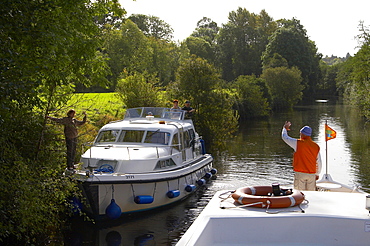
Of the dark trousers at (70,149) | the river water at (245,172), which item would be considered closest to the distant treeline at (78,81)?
the dark trousers at (70,149)

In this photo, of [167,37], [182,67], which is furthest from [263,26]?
[182,67]

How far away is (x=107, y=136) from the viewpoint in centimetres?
1648

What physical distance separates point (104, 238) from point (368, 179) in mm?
12568

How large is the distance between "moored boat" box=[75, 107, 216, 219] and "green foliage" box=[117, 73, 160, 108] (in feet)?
38.4

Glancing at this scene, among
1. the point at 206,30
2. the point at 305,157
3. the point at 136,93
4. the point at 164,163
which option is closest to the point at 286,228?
the point at 305,157

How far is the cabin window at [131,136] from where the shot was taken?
640 inches

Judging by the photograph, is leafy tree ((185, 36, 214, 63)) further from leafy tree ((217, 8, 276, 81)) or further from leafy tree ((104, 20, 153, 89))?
leafy tree ((104, 20, 153, 89))

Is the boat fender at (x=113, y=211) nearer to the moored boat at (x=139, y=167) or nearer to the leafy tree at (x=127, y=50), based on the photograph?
the moored boat at (x=139, y=167)

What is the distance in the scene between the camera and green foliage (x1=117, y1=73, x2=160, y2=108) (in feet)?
100.0

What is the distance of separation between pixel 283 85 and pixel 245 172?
4994 cm

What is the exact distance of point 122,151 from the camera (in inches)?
587

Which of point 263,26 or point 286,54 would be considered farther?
point 263,26

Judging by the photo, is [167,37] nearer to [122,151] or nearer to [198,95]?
[198,95]

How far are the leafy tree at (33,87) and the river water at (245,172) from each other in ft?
6.92
